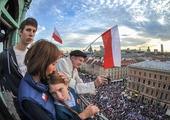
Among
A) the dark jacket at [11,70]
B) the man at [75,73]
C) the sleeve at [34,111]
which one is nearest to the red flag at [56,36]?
the man at [75,73]

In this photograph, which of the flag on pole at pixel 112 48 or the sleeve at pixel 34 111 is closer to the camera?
the sleeve at pixel 34 111

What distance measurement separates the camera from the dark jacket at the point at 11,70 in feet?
6.68

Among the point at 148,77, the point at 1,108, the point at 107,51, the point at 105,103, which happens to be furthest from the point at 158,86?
the point at 1,108

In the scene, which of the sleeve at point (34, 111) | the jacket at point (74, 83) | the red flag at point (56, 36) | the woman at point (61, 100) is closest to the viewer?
the sleeve at point (34, 111)

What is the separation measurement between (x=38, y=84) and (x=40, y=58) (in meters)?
0.25

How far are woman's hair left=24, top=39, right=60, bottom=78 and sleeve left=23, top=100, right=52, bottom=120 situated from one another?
301 mm

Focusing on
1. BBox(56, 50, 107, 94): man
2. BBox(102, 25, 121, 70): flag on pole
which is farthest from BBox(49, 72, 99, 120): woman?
BBox(102, 25, 121, 70): flag on pole

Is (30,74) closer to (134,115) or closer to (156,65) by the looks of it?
(134,115)

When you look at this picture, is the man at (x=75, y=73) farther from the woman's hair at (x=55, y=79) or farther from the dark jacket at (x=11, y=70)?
the woman's hair at (x=55, y=79)

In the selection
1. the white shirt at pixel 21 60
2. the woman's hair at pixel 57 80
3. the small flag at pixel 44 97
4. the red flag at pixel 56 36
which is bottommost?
the small flag at pixel 44 97

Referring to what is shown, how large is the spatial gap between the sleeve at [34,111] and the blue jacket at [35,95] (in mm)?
31

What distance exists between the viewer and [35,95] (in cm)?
129

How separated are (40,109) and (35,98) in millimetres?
105

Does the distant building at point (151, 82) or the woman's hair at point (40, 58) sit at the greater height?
the woman's hair at point (40, 58)
